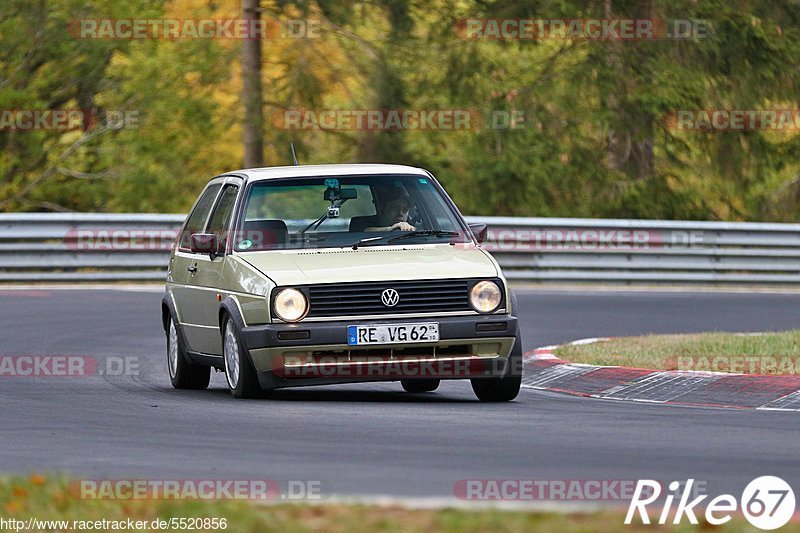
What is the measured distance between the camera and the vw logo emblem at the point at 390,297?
36.2 feet

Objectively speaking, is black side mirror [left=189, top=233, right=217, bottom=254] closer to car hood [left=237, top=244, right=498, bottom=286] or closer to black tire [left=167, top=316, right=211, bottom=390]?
car hood [left=237, top=244, right=498, bottom=286]

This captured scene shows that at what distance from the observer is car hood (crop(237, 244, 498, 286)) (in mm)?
11109

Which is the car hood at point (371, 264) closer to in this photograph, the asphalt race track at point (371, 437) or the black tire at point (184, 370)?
the asphalt race track at point (371, 437)

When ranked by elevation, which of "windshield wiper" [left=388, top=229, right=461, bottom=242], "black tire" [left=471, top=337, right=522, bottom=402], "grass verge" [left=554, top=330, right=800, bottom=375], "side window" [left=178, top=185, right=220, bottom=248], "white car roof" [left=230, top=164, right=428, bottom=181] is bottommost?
"grass verge" [left=554, top=330, right=800, bottom=375]

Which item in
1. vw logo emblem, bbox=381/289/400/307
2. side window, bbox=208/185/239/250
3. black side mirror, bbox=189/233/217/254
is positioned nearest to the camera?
vw logo emblem, bbox=381/289/400/307

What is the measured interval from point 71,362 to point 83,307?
5428 mm

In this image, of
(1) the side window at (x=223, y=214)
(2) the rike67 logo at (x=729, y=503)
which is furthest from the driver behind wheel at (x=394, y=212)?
(2) the rike67 logo at (x=729, y=503)

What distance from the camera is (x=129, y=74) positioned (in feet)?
124

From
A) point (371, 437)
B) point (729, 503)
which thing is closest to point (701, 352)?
point (371, 437)

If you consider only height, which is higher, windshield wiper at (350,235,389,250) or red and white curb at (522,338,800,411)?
windshield wiper at (350,235,389,250)

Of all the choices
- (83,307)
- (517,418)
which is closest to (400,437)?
(517,418)

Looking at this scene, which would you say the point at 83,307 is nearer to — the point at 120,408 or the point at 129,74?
the point at 120,408

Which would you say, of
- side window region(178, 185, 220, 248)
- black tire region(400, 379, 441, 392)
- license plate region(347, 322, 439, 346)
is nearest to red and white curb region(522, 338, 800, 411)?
black tire region(400, 379, 441, 392)

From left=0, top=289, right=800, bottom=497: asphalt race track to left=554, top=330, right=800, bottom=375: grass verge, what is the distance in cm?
128
